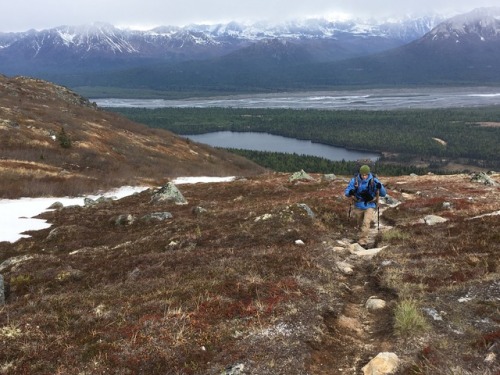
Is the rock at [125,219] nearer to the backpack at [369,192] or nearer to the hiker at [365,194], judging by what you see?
the hiker at [365,194]

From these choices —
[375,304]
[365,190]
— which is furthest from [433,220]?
[375,304]

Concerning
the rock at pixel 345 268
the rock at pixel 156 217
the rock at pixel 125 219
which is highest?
the rock at pixel 345 268

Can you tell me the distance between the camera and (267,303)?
1069 cm

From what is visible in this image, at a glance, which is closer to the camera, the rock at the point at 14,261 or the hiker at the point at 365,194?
the hiker at the point at 365,194

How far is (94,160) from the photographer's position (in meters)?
68.9

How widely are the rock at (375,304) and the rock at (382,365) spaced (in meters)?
2.78

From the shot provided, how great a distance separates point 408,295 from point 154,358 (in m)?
6.82

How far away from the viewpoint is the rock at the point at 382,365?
26.1 ft

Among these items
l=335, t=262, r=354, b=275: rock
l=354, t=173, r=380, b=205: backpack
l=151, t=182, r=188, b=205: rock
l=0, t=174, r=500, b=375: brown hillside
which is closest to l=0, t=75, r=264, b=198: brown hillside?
l=151, t=182, r=188, b=205: rock

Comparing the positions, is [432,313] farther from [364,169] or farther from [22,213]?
[22,213]

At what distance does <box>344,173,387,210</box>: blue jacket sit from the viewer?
1772 centimetres

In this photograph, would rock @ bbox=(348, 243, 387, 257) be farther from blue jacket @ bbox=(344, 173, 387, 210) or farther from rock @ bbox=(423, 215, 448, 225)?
rock @ bbox=(423, 215, 448, 225)

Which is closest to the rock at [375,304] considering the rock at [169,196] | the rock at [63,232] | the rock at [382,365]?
the rock at [382,365]

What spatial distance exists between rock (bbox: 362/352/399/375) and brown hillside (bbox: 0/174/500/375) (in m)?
0.16
